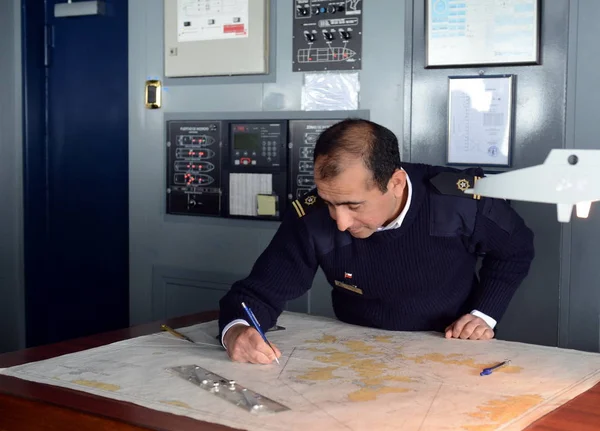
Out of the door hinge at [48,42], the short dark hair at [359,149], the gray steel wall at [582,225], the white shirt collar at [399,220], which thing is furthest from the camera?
the door hinge at [48,42]

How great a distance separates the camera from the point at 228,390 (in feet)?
6.11

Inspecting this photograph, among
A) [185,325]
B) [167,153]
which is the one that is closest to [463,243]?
[185,325]

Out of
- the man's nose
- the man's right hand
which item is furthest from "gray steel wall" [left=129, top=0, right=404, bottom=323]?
the man's right hand

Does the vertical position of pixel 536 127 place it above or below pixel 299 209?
above

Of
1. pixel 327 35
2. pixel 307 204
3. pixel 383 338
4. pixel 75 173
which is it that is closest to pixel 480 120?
pixel 327 35

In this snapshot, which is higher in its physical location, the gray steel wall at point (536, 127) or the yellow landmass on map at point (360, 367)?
the gray steel wall at point (536, 127)

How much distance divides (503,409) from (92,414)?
86cm

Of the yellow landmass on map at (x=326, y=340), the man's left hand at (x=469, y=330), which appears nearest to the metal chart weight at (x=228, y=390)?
the yellow landmass on map at (x=326, y=340)

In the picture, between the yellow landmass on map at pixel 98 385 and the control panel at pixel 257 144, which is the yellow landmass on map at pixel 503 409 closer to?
the yellow landmass on map at pixel 98 385

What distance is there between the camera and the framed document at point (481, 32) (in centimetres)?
298

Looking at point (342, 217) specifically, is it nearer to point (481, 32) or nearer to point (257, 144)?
point (481, 32)

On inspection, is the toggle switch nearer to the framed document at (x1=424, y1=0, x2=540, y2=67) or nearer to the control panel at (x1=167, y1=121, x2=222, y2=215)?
the control panel at (x1=167, y1=121, x2=222, y2=215)

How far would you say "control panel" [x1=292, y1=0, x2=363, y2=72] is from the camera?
335 cm

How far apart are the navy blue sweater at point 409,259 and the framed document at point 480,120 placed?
19.4 inches
